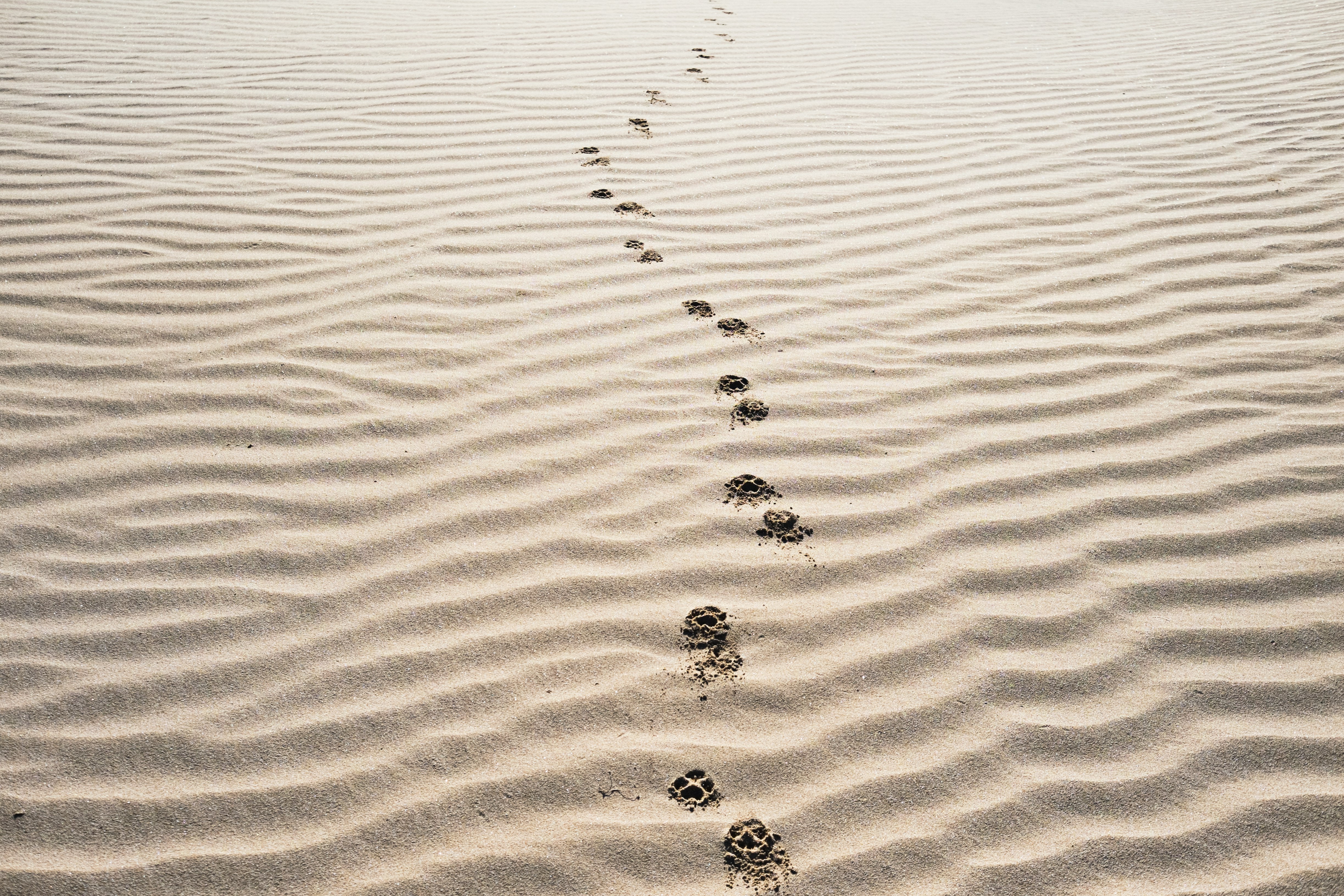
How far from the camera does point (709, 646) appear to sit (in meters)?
1.90

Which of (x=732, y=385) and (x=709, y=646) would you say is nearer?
(x=709, y=646)

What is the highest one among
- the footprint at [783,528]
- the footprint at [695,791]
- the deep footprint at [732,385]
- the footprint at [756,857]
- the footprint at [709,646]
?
the deep footprint at [732,385]

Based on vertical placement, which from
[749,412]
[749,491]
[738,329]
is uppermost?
[738,329]

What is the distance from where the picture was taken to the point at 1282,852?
5.17 ft

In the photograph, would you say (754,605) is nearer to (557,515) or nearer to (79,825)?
(557,515)

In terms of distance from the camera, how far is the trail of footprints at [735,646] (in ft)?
5.00

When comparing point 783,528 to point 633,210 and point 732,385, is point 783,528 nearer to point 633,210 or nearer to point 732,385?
point 732,385

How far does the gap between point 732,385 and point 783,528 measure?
0.62m

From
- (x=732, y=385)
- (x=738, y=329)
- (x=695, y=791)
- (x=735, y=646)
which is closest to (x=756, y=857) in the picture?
(x=695, y=791)

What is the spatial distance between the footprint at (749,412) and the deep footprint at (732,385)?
0.16ft

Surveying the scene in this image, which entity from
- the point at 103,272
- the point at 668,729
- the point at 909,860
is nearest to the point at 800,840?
the point at 909,860

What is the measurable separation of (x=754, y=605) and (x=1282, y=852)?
1077mm

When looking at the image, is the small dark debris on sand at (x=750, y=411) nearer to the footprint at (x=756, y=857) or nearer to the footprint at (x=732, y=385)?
the footprint at (x=732, y=385)

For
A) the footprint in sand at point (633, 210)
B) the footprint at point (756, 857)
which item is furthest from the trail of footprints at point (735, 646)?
the footprint in sand at point (633, 210)
